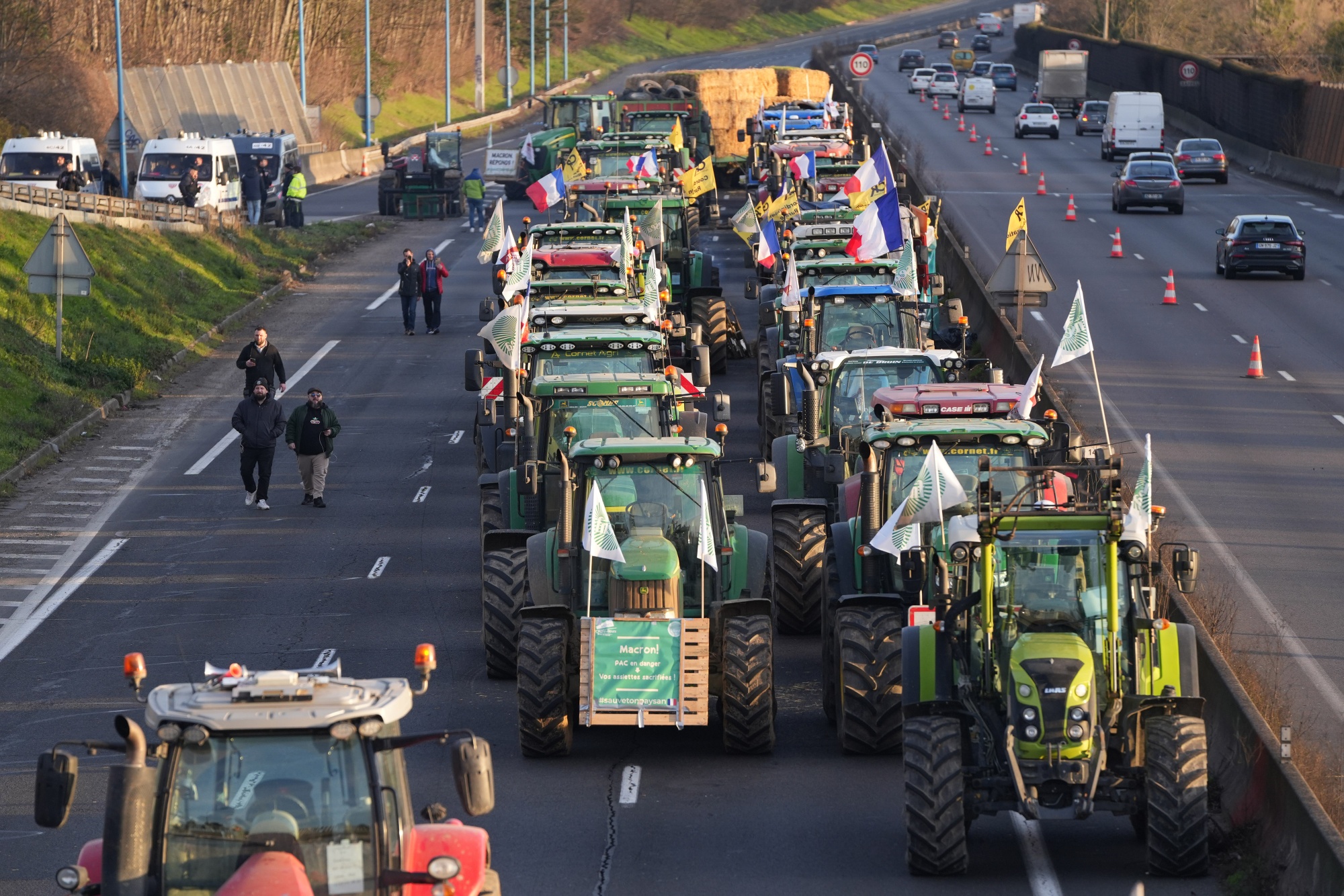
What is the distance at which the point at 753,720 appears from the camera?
15.7m

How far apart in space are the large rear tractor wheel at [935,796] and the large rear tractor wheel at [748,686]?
9.02ft

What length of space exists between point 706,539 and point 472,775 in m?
7.04

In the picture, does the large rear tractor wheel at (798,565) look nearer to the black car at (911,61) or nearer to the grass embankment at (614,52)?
the grass embankment at (614,52)

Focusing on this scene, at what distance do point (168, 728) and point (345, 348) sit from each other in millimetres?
29380

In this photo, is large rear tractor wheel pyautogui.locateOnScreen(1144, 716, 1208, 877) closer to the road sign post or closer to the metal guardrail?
the road sign post

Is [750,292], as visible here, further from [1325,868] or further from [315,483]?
[1325,868]

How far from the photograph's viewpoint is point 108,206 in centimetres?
4366

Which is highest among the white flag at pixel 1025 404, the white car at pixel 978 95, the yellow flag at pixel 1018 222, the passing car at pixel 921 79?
the passing car at pixel 921 79

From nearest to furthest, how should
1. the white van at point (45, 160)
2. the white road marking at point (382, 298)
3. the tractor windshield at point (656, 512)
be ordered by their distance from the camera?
the tractor windshield at point (656, 512) → the white road marking at point (382, 298) → the white van at point (45, 160)

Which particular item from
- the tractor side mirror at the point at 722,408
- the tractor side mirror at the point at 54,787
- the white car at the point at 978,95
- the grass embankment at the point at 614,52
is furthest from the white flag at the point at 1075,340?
the white car at the point at 978,95

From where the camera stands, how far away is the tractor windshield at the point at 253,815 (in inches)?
344

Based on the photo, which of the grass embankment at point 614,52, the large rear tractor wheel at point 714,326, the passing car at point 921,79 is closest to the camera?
the large rear tractor wheel at point 714,326

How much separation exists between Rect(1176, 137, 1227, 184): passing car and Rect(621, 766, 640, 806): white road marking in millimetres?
50660

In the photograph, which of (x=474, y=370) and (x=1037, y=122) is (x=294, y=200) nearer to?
(x=474, y=370)
